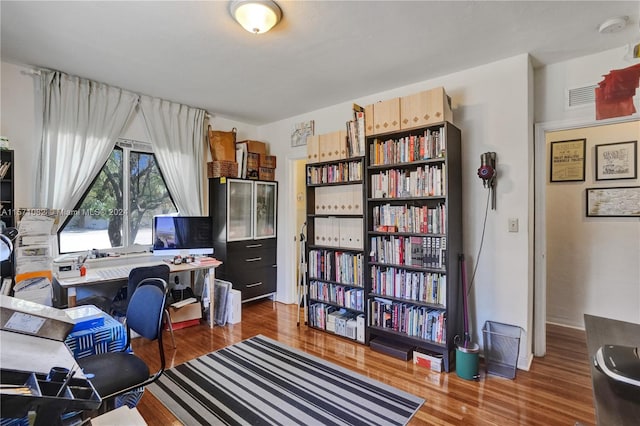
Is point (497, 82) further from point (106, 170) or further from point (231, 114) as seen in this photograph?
point (106, 170)

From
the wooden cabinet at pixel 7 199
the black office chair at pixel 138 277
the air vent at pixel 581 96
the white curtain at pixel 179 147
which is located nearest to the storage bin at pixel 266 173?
the white curtain at pixel 179 147

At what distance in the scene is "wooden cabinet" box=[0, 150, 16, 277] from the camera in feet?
8.45

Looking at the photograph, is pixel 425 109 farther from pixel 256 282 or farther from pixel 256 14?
pixel 256 282

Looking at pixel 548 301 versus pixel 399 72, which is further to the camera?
pixel 548 301

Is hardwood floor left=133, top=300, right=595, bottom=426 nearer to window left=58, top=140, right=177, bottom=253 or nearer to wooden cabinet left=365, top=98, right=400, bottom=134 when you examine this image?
window left=58, top=140, right=177, bottom=253

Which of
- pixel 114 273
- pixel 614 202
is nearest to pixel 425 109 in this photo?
pixel 614 202

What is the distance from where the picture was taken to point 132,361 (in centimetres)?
174

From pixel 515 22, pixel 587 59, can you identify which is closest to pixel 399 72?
pixel 515 22

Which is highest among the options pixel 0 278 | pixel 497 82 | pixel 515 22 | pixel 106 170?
pixel 515 22

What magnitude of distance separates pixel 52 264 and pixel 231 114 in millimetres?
2602

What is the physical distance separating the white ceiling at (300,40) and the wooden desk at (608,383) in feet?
6.26

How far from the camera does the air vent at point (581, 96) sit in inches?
98.1

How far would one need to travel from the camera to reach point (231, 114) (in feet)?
13.7

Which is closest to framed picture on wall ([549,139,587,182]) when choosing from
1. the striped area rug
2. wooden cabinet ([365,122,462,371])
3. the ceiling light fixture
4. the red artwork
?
the red artwork
